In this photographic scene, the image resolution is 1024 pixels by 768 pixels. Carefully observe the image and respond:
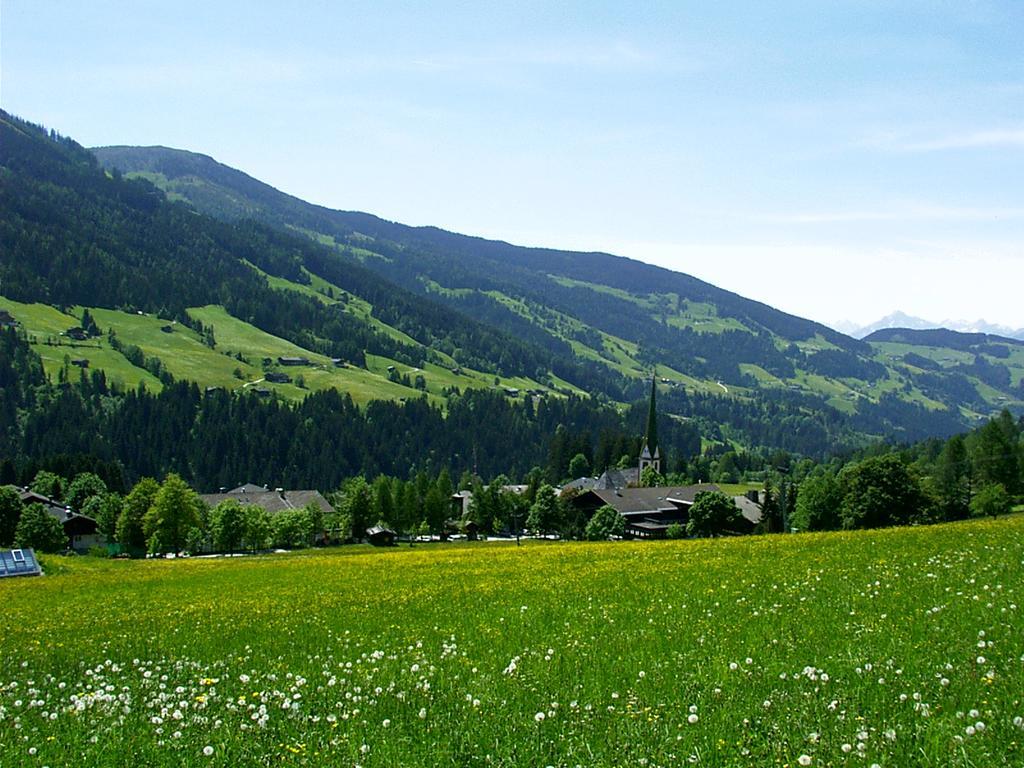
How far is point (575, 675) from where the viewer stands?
12.9 m

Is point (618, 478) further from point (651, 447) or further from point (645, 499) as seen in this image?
point (645, 499)

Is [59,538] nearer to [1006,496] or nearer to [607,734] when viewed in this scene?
[607,734]

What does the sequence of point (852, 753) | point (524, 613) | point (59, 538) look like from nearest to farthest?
1. point (852, 753)
2. point (524, 613)
3. point (59, 538)

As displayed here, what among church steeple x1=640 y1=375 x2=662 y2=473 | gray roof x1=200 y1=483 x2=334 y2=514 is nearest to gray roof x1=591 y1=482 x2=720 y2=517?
church steeple x1=640 y1=375 x2=662 y2=473

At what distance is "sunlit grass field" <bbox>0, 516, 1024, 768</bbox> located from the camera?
30.0 ft

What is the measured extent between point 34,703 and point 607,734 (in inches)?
320

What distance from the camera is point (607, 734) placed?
955 centimetres

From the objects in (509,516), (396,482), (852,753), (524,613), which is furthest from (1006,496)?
(852,753)

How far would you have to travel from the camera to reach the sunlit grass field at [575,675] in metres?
9.14

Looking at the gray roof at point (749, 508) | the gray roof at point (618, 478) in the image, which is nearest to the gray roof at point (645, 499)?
the gray roof at point (749, 508)

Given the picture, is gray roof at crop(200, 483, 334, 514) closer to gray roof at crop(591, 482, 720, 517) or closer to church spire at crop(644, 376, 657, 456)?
gray roof at crop(591, 482, 720, 517)

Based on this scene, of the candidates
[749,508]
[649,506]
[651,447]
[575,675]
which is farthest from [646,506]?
[575,675]

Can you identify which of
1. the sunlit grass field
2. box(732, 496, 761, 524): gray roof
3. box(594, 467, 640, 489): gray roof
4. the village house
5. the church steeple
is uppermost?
the sunlit grass field

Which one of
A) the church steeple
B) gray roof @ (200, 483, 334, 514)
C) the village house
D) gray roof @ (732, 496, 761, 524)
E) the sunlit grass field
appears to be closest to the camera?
the sunlit grass field
